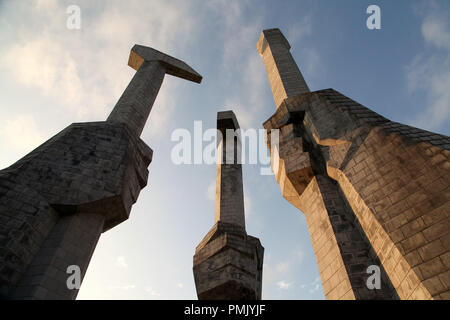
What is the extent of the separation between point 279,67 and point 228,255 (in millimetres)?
8068

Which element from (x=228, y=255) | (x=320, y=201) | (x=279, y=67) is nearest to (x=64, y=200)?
(x=228, y=255)

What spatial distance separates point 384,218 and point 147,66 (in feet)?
34.9

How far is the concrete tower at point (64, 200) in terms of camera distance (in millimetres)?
4660

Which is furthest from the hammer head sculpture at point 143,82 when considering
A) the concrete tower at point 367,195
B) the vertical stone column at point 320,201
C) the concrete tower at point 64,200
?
the concrete tower at point 367,195

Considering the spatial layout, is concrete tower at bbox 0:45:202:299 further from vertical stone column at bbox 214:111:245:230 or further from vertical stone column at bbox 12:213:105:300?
vertical stone column at bbox 214:111:245:230

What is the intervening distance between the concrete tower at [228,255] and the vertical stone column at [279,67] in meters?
3.71

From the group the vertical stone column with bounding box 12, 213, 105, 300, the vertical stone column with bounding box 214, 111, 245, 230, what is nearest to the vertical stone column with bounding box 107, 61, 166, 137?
the vertical stone column with bounding box 214, 111, 245, 230

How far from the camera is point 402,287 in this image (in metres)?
4.16

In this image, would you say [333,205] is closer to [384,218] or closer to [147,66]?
[384,218]

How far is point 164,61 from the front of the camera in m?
12.4

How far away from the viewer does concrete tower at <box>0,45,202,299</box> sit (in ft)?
15.3

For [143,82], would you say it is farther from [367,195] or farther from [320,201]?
[367,195]

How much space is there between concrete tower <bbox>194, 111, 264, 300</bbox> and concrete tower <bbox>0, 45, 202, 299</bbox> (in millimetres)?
2245
